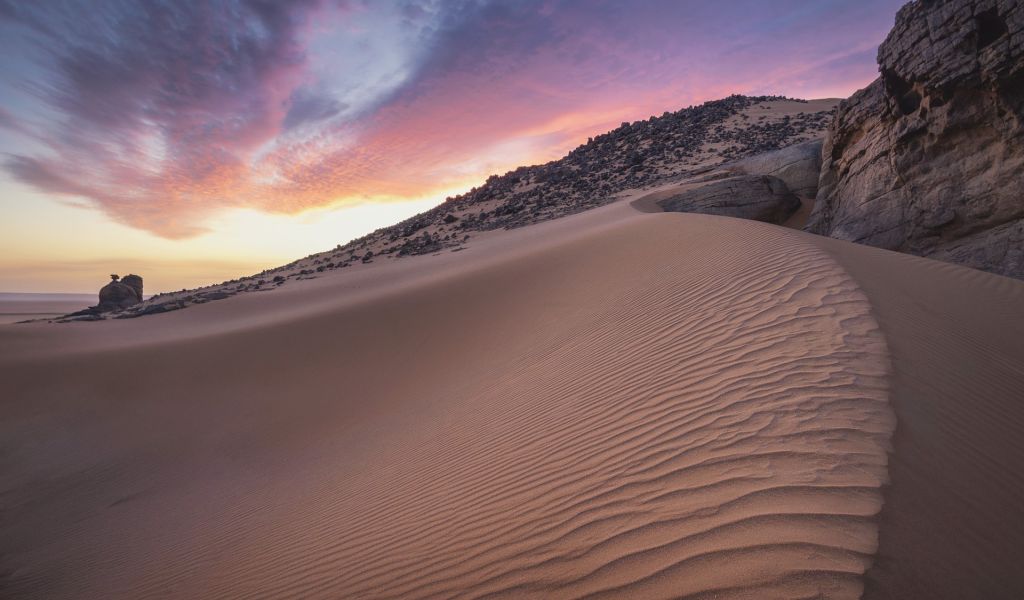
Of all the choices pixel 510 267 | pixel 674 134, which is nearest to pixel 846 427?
pixel 510 267

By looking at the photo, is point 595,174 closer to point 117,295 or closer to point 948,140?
point 948,140

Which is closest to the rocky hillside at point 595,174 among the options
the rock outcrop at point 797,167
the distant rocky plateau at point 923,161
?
the rock outcrop at point 797,167

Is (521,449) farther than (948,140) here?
No

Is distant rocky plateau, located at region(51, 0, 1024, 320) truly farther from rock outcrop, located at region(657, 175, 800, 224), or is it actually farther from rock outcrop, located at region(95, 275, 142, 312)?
rock outcrop, located at region(95, 275, 142, 312)

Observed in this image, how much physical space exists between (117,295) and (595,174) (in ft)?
98.5

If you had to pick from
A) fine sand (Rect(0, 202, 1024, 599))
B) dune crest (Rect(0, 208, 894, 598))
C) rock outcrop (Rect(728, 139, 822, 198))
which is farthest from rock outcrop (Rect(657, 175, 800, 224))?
dune crest (Rect(0, 208, 894, 598))

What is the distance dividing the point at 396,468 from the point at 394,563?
176 centimetres

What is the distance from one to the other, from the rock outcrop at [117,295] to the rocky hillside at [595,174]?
5.90ft

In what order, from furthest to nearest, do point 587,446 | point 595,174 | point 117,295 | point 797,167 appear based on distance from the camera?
point 595,174
point 117,295
point 797,167
point 587,446

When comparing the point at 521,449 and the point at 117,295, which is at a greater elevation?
the point at 117,295

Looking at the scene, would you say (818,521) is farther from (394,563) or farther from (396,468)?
(396,468)

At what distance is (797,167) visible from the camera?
52.8 feet

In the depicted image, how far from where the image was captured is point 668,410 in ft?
10.7

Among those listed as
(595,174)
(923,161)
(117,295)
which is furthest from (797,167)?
(117,295)
